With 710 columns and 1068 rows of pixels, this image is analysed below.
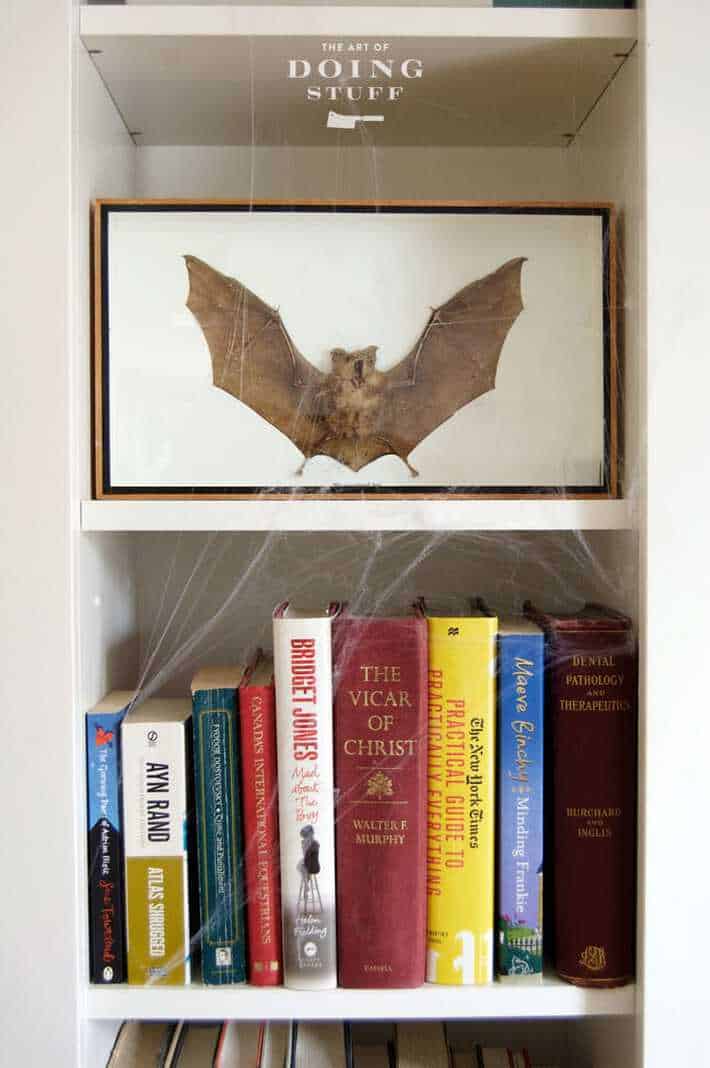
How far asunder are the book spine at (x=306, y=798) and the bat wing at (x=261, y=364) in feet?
0.53

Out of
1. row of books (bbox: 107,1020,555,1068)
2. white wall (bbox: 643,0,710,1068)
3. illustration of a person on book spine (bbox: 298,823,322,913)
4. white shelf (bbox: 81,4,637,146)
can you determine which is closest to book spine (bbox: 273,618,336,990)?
illustration of a person on book spine (bbox: 298,823,322,913)

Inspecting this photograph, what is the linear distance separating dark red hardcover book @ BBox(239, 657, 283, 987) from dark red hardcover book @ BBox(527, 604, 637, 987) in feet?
0.75

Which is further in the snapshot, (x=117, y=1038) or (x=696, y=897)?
(x=117, y=1038)

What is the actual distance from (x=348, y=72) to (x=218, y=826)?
609 mm

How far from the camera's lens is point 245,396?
72 centimetres

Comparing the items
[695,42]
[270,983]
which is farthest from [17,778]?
[695,42]

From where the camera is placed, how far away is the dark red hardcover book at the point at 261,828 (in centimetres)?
70

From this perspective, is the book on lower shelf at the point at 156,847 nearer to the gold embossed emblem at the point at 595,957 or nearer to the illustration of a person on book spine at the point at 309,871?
the illustration of a person on book spine at the point at 309,871

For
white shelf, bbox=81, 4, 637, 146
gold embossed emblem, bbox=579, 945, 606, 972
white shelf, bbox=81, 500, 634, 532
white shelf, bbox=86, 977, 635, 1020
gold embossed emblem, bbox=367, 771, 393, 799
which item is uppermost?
white shelf, bbox=81, 4, 637, 146

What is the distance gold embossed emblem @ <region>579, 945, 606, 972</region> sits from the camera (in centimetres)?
70

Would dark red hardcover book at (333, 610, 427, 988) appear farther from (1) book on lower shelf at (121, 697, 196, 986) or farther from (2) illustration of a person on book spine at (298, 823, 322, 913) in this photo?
(1) book on lower shelf at (121, 697, 196, 986)

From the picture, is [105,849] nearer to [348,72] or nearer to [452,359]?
[452,359]

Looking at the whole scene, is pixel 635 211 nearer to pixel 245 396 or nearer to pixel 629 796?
pixel 245 396

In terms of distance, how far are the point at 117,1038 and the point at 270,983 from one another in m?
0.19
